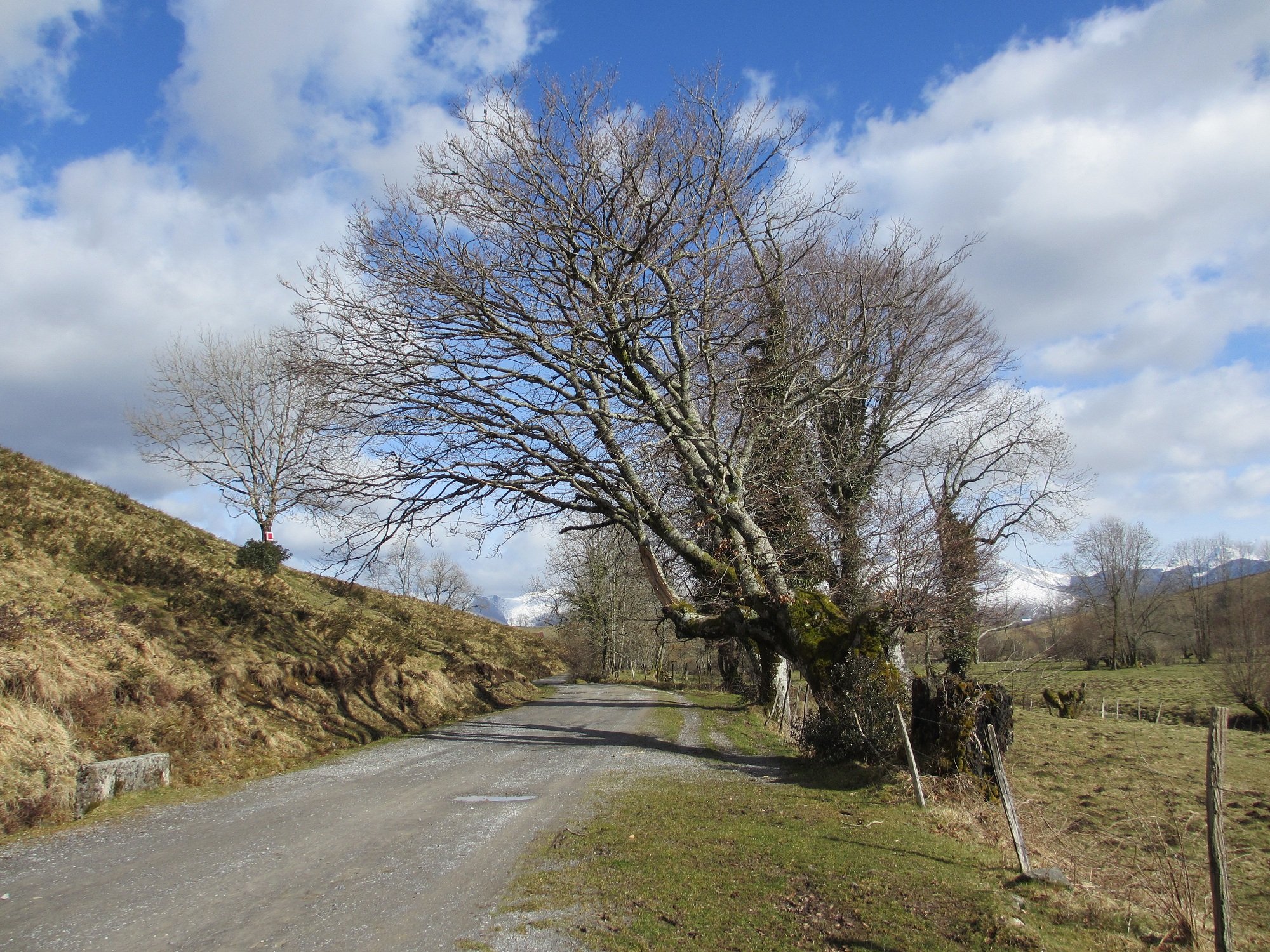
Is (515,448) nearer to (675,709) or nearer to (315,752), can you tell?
(315,752)

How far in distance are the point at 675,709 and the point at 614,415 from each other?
12.9 m

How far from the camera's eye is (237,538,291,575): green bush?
20.9m

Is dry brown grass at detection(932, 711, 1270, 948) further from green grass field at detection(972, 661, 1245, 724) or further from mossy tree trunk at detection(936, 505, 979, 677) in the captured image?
mossy tree trunk at detection(936, 505, 979, 677)

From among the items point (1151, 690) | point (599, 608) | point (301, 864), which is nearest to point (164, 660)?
point (301, 864)

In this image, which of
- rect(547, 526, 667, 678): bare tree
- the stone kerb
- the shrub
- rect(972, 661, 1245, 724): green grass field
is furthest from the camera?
rect(547, 526, 667, 678): bare tree

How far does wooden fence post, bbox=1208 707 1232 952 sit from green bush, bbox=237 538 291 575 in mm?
21230

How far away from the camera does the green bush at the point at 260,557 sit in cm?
2089

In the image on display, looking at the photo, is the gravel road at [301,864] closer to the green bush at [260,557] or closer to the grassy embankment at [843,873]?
the grassy embankment at [843,873]

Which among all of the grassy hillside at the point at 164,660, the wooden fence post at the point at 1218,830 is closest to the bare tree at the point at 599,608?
the grassy hillside at the point at 164,660

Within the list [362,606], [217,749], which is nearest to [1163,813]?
[217,749]

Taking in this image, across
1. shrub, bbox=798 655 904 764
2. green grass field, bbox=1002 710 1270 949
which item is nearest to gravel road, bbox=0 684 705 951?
shrub, bbox=798 655 904 764

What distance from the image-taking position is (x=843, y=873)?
19.7 feet

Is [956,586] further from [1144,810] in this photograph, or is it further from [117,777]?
[117,777]

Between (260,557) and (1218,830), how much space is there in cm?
2188
